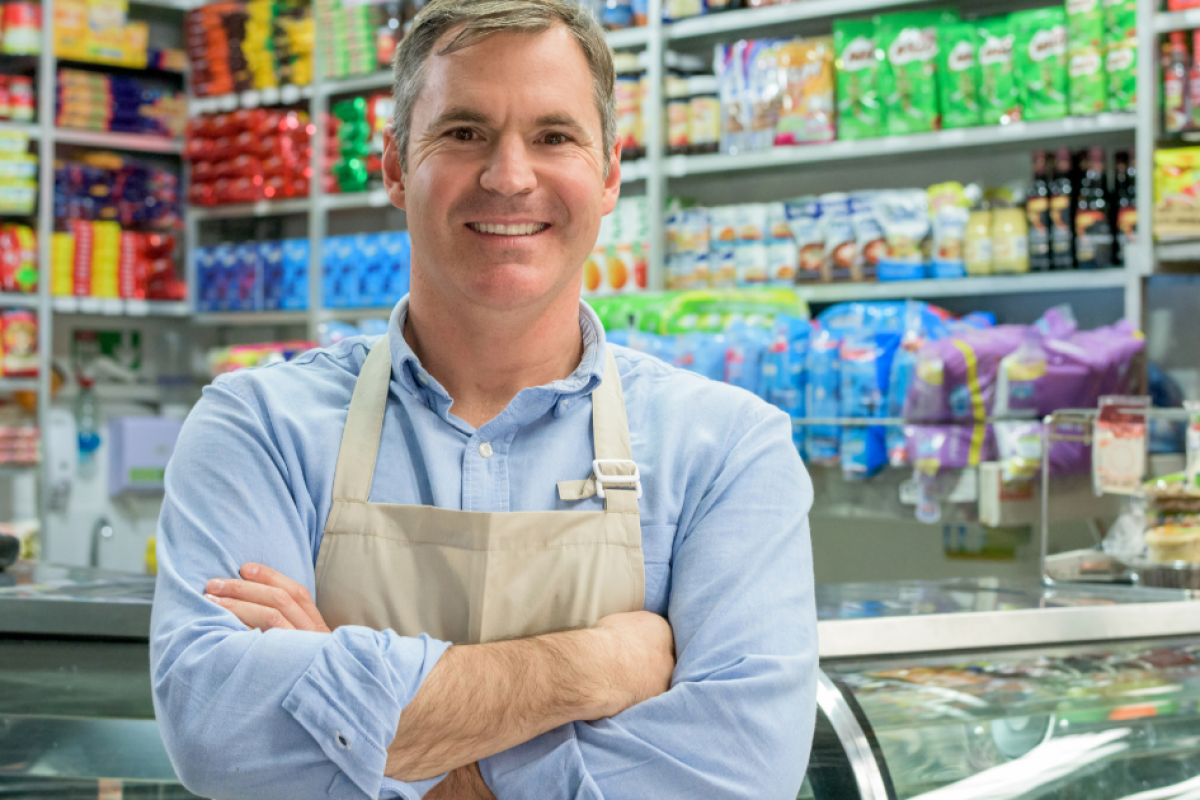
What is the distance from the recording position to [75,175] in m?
5.65

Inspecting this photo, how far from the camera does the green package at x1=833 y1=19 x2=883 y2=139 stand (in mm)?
3729

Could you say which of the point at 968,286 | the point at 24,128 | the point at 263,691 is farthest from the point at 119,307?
the point at 263,691

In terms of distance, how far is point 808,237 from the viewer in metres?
3.89

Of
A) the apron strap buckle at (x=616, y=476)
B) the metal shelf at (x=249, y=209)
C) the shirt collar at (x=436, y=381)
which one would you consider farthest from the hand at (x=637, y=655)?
the metal shelf at (x=249, y=209)

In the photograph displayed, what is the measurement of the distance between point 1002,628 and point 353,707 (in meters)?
1.00

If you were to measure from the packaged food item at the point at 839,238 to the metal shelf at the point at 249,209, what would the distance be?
2683mm

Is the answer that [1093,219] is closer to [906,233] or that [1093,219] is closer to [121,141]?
[906,233]

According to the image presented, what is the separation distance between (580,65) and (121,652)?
3.44 feet

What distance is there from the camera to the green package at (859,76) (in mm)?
3729

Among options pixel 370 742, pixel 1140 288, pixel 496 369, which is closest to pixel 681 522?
pixel 496 369

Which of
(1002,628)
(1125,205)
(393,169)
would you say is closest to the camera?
(393,169)

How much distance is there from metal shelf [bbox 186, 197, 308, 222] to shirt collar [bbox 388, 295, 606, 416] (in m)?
4.40

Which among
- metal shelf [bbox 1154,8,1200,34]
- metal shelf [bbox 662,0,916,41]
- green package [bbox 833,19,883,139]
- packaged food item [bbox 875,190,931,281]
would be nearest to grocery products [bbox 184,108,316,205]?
metal shelf [bbox 662,0,916,41]

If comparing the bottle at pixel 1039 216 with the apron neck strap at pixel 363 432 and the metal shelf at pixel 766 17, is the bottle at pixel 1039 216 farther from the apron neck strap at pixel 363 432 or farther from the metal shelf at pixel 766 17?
the apron neck strap at pixel 363 432
